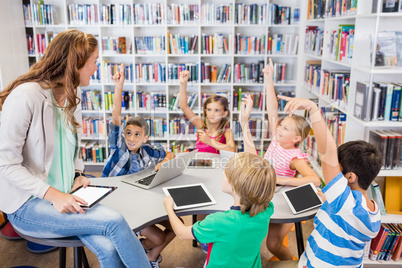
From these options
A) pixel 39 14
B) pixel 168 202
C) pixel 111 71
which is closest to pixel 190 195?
pixel 168 202

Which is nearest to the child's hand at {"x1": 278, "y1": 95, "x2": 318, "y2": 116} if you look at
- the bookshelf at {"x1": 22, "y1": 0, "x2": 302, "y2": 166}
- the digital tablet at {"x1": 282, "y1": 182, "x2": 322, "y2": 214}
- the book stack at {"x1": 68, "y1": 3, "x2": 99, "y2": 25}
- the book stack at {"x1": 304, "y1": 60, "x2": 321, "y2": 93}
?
the digital tablet at {"x1": 282, "y1": 182, "x2": 322, "y2": 214}

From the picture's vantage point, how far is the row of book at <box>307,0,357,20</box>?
263 centimetres

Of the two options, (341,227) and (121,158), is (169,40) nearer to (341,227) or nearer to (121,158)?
(121,158)

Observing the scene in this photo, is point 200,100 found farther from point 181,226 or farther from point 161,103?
point 181,226

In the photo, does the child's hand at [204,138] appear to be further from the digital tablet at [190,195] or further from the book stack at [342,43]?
the book stack at [342,43]

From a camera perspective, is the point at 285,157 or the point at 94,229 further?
the point at 285,157

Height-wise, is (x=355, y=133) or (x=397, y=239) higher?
(x=355, y=133)

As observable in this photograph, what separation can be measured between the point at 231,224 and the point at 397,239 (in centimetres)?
155

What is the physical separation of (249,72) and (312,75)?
791mm

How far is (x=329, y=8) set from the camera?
3.19m

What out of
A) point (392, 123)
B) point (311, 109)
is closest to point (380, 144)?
point (392, 123)

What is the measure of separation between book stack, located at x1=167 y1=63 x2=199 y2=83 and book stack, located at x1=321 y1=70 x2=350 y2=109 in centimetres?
150

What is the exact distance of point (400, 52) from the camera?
88.7 inches

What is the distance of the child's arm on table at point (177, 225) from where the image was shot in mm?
1492
